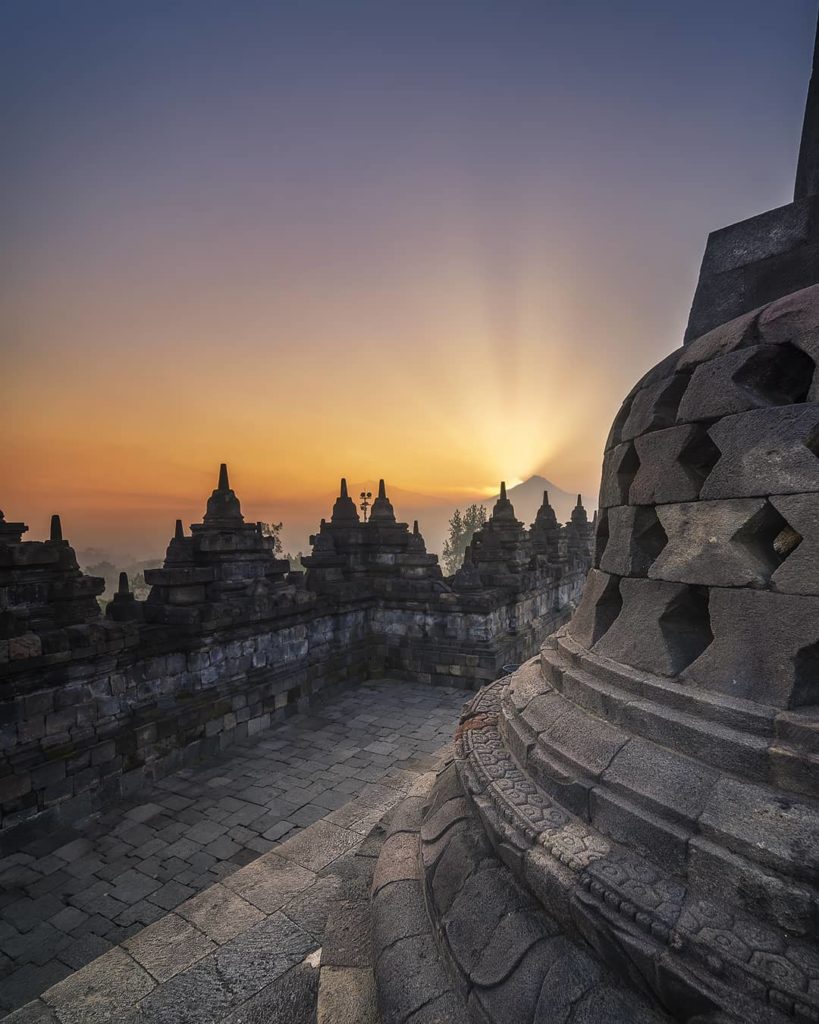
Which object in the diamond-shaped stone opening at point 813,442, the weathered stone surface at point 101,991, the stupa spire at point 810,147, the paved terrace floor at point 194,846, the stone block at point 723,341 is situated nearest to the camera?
the diamond-shaped stone opening at point 813,442

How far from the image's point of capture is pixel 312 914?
338cm

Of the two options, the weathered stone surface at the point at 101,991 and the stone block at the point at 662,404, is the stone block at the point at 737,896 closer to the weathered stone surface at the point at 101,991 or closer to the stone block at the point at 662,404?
the stone block at the point at 662,404

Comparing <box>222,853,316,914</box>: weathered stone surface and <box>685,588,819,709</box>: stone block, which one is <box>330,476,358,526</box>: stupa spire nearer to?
<box>222,853,316,914</box>: weathered stone surface

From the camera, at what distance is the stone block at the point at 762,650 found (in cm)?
198

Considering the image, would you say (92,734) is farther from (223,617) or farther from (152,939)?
(152,939)

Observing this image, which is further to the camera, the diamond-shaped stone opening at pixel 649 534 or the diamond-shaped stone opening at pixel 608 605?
the diamond-shaped stone opening at pixel 608 605

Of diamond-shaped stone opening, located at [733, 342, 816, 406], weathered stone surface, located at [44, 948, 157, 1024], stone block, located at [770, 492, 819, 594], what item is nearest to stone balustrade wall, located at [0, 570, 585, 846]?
weathered stone surface, located at [44, 948, 157, 1024]

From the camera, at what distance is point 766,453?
7.24ft

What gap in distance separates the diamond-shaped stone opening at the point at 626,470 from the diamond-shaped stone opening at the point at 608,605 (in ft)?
1.66

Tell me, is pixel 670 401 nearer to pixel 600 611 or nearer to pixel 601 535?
pixel 601 535

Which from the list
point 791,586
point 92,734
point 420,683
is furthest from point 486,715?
point 420,683

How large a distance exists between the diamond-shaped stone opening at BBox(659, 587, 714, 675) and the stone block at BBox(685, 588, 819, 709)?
0.14 meters

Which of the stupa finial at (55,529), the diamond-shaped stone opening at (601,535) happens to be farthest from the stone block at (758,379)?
the stupa finial at (55,529)

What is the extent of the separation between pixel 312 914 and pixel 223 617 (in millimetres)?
5061
